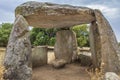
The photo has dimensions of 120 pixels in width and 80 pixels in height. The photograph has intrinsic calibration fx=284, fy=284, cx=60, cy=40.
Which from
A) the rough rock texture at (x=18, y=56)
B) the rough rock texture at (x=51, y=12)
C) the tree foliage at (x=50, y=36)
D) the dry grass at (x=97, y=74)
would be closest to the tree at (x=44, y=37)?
the tree foliage at (x=50, y=36)

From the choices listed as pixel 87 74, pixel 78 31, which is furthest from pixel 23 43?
pixel 78 31

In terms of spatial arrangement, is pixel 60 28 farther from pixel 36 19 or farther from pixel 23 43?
pixel 23 43

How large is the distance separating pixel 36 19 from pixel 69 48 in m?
3.08

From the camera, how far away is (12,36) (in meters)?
10.1

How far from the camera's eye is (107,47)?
37.2 ft

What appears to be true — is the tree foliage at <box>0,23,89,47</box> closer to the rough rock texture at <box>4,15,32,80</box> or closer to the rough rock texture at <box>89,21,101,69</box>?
the rough rock texture at <box>89,21,101,69</box>

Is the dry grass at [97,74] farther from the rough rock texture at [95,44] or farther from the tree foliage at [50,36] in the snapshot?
the tree foliage at [50,36]

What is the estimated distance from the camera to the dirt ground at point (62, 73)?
1129 centimetres

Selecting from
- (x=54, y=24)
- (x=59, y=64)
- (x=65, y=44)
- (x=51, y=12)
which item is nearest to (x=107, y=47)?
(x=59, y=64)

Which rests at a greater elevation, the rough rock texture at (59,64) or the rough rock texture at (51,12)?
the rough rock texture at (51,12)

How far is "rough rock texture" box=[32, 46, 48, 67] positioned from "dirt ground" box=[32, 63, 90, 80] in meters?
0.38

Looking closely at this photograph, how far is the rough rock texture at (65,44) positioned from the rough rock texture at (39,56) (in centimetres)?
64

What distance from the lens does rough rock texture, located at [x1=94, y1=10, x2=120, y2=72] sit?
11.2 meters

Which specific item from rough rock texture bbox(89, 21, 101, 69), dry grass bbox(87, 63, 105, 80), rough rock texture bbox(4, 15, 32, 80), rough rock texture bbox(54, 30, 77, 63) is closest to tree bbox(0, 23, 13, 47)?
rough rock texture bbox(54, 30, 77, 63)
